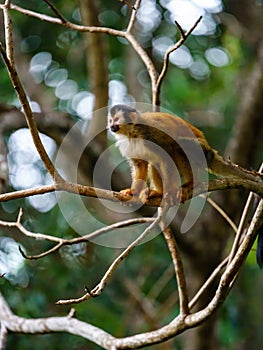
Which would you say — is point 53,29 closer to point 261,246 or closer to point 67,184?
point 261,246

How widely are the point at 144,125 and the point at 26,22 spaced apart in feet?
7.97

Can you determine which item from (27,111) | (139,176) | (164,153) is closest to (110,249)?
(139,176)

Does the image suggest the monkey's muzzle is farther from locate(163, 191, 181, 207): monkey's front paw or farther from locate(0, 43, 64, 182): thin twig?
locate(0, 43, 64, 182): thin twig

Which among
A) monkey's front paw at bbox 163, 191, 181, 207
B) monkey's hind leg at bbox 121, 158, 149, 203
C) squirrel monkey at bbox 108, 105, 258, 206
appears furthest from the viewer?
monkey's hind leg at bbox 121, 158, 149, 203

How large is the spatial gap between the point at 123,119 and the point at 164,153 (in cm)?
21

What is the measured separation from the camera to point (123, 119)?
7.45ft

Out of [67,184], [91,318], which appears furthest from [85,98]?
[67,184]

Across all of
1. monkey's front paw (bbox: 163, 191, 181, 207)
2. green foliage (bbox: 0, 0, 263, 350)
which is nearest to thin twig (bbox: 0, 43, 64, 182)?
monkey's front paw (bbox: 163, 191, 181, 207)

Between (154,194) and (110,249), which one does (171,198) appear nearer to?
(154,194)

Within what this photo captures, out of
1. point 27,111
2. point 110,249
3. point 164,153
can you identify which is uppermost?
point 27,111

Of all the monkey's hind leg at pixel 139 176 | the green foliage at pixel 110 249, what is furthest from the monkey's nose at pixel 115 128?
the green foliage at pixel 110 249

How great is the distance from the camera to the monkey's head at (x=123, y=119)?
225 cm

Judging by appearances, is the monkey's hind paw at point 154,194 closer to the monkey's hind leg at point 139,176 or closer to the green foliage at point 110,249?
the monkey's hind leg at point 139,176

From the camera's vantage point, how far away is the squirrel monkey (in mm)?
2129
